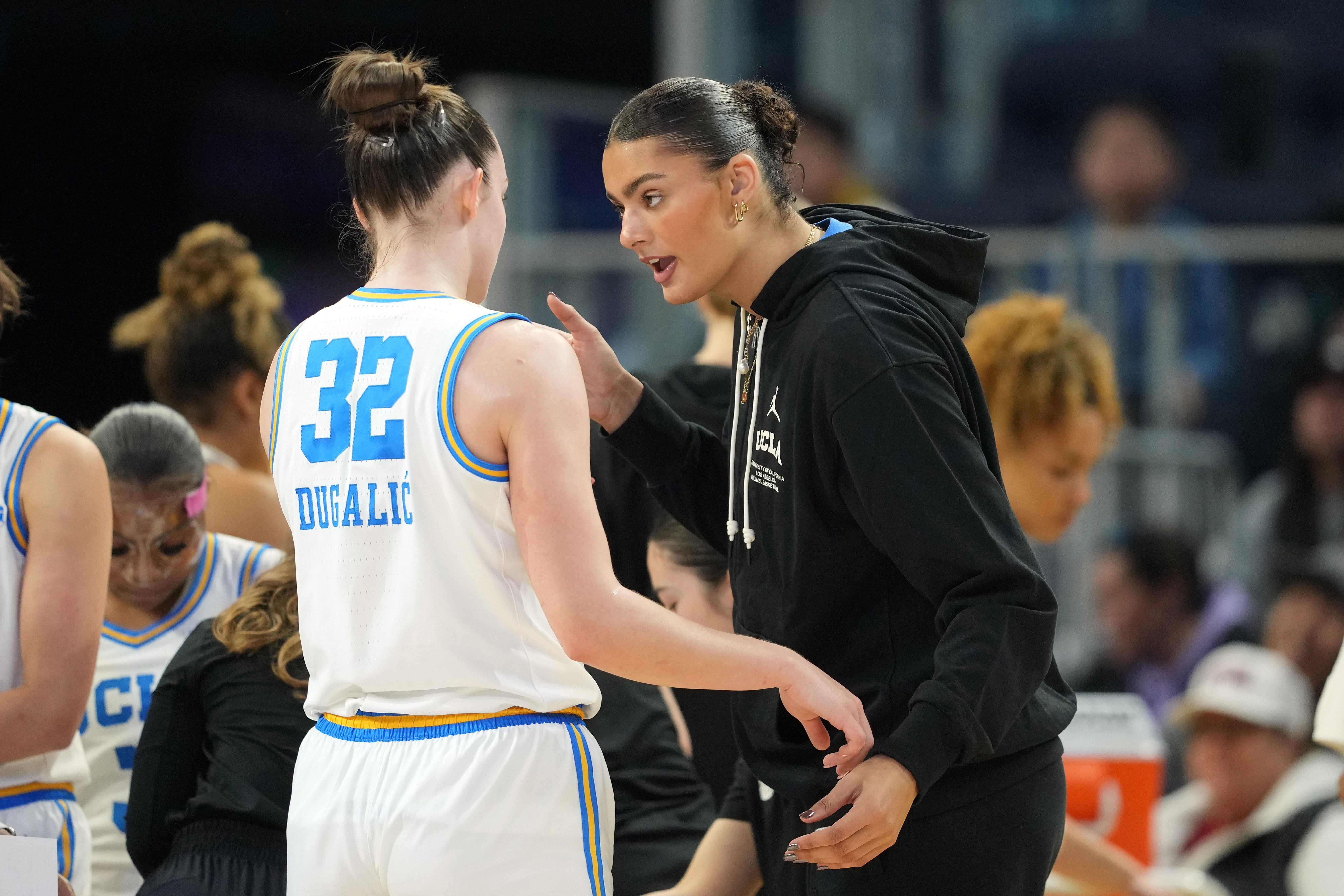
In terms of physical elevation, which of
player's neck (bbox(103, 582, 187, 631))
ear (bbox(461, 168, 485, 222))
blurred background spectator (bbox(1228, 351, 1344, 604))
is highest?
ear (bbox(461, 168, 485, 222))

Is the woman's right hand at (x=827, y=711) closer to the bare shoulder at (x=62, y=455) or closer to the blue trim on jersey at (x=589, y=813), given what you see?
the blue trim on jersey at (x=589, y=813)

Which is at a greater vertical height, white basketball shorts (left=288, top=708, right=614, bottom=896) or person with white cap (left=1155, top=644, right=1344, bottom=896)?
white basketball shorts (left=288, top=708, right=614, bottom=896)

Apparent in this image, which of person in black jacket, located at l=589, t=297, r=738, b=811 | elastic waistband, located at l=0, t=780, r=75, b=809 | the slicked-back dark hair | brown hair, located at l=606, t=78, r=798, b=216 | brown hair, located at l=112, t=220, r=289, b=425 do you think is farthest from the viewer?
brown hair, located at l=112, t=220, r=289, b=425

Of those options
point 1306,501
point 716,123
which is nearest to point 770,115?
point 716,123

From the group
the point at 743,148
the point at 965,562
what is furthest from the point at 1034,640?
the point at 743,148

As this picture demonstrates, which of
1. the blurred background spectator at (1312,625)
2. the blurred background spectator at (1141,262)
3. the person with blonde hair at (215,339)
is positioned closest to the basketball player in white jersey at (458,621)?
the person with blonde hair at (215,339)

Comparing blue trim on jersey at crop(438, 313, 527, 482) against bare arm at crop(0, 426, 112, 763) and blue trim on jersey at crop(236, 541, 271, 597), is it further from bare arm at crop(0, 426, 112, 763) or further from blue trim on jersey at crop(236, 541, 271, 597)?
blue trim on jersey at crop(236, 541, 271, 597)

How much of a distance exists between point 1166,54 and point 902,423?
22.9 feet

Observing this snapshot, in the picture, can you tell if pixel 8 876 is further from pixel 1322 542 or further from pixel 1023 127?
pixel 1023 127

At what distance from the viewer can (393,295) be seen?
190 cm

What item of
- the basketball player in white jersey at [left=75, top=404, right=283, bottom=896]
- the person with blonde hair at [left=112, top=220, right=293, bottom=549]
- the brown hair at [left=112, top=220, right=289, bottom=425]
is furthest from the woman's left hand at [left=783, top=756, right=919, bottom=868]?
the brown hair at [left=112, top=220, right=289, bottom=425]

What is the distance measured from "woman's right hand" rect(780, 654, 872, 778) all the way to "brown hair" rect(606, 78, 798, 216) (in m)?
0.67

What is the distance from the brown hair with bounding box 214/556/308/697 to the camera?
243 cm

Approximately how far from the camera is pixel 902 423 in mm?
1854
